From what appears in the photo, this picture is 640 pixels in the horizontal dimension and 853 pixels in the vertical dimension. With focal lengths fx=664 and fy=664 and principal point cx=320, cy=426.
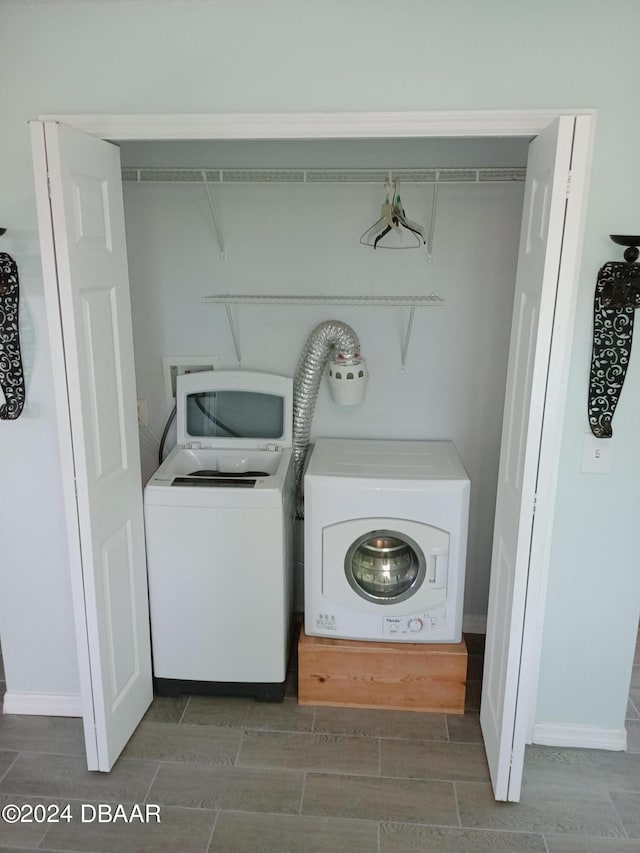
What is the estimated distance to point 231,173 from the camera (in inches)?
99.3

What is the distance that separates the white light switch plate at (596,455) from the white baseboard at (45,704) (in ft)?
6.51

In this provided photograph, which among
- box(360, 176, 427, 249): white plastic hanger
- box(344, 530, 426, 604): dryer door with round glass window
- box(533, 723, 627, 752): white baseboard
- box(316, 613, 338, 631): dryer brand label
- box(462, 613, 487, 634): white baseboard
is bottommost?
box(533, 723, 627, 752): white baseboard

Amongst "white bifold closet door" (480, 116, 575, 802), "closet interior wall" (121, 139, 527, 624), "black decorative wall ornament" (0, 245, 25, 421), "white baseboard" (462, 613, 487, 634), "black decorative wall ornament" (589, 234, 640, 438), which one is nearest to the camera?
"white bifold closet door" (480, 116, 575, 802)

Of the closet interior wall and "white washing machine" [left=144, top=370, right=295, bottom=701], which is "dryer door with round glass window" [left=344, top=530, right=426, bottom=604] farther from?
the closet interior wall

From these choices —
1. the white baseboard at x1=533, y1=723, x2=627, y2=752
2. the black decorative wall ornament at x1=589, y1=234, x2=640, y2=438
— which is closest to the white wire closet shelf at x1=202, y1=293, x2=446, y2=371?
the black decorative wall ornament at x1=589, y1=234, x2=640, y2=438

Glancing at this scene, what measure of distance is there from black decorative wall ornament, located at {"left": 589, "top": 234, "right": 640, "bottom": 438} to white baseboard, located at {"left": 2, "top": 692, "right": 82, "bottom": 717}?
2076 mm

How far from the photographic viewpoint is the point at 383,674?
8.17 ft

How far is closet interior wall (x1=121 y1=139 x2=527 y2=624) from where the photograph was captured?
2572mm

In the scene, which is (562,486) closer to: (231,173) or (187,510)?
(187,510)

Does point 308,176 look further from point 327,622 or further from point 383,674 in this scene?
point 383,674

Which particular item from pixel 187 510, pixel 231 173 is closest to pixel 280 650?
pixel 187 510

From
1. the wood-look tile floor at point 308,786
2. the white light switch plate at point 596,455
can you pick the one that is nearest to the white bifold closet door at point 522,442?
the wood-look tile floor at point 308,786

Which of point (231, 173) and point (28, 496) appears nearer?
point (28, 496)

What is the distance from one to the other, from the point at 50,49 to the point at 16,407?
106cm
